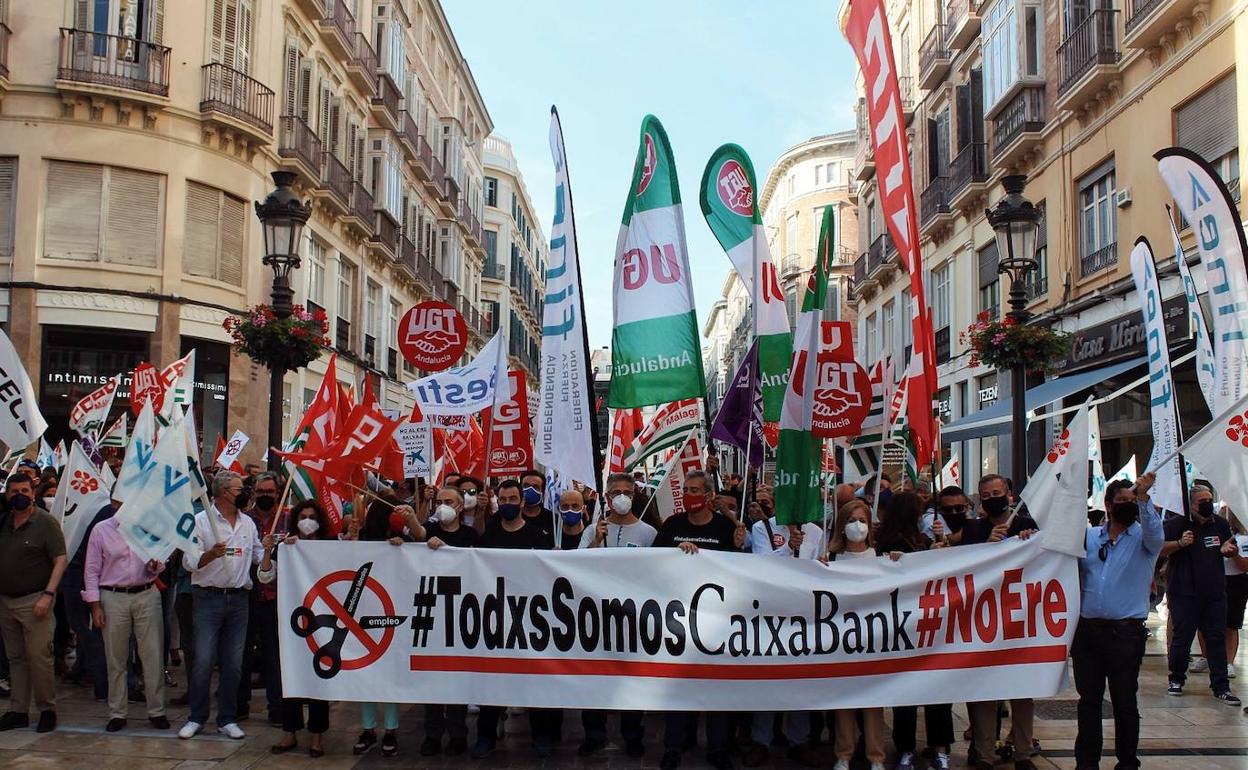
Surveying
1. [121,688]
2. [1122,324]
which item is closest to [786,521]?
[121,688]

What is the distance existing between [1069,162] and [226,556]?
18.7m

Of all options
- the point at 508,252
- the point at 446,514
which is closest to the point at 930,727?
the point at 446,514

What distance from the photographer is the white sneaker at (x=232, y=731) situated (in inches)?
303

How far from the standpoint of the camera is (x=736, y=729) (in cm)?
771

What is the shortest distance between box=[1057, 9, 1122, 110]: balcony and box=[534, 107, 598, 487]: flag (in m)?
14.3

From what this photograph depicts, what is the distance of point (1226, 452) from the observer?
22.2 ft

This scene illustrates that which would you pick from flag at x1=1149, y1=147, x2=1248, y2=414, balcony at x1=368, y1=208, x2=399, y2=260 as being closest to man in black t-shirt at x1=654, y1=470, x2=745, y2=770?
flag at x1=1149, y1=147, x2=1248, y2=414

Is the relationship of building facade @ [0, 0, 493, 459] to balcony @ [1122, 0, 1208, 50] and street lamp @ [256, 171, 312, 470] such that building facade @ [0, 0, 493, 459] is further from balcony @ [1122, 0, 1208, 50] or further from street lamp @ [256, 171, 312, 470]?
balcony @ [1122, 0, 1208, 50]

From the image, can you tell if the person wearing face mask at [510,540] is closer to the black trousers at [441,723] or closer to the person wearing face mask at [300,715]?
the black trousers at [441,723]

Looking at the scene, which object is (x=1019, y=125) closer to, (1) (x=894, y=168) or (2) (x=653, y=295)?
Result: (1) (x=894, y=168)

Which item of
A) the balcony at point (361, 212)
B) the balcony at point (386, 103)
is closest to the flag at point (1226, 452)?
the balcony at point (361, 212)

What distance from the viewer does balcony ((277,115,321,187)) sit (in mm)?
25188

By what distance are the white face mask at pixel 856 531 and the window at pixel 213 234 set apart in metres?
18.4

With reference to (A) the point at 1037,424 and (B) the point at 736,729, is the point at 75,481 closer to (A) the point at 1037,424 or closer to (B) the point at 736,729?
(B) the point at 736,729
